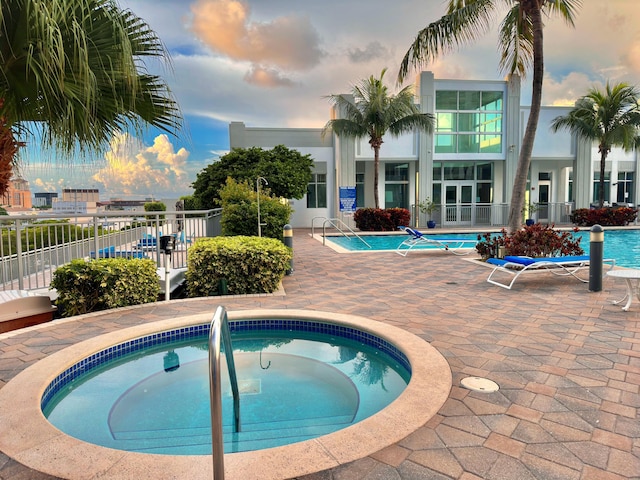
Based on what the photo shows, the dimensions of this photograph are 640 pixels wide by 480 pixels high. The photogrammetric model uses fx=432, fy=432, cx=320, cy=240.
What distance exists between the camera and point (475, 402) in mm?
2949

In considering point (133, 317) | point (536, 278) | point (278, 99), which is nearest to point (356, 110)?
point (278, 99)

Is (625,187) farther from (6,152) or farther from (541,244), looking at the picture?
(6,152)

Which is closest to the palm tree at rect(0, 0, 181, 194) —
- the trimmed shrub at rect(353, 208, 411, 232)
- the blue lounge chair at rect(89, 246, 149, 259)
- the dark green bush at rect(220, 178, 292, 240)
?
the blue lounge chair at rect(89, 246, 149, 259)

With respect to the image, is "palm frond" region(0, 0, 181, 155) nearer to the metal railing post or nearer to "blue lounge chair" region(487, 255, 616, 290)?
the metal railing post

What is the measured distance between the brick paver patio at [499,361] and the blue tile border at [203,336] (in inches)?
15.8

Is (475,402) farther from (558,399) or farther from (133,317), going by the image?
(133,317)

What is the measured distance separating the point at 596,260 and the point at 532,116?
4365 mm

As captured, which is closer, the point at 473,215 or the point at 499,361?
the point at 499,361

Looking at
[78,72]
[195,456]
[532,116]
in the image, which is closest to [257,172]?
[532,116]

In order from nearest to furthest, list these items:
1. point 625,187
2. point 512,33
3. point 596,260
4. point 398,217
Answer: point 596,260 < point 512,33 < point 398,217 < point 625,187

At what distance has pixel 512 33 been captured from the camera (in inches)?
436

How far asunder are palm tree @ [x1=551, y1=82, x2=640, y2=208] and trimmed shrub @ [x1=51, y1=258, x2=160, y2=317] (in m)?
21.1

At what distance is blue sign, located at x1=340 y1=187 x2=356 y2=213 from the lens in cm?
1961

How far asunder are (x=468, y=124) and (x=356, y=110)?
266 inches
